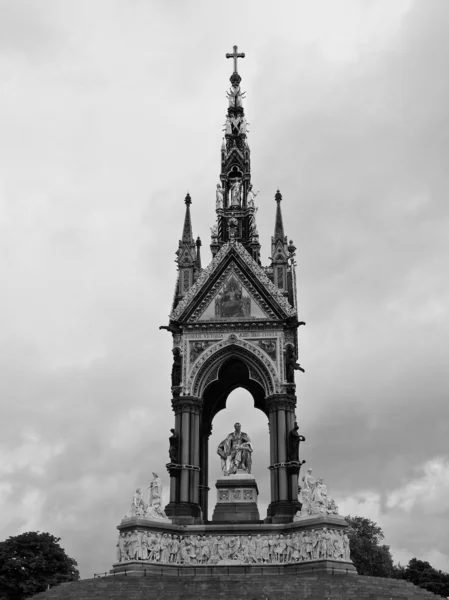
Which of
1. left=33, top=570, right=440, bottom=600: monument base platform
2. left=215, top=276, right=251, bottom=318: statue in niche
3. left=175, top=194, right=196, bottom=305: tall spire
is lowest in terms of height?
left=33, top=570, right=440, bottom=600: monument base platform

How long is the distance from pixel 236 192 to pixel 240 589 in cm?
1764

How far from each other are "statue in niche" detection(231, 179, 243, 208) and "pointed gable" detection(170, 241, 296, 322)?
11.6ft

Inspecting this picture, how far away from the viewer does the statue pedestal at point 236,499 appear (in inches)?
1115

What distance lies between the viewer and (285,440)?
94.7 ft

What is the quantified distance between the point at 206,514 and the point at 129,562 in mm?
7229

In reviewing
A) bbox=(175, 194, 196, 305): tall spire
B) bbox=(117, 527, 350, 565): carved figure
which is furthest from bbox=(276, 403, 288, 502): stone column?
bbox=(175, 194, 196, 305): tall spire

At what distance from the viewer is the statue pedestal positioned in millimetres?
28312

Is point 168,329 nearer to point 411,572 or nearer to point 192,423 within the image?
point 192,423

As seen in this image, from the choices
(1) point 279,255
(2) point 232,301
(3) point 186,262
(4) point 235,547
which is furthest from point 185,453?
(1) point 279,255

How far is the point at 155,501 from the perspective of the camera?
1077 inches

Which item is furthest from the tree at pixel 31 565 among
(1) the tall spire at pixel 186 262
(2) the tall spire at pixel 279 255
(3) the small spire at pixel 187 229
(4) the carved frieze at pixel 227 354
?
(2) the tall spire at pixel 279 255

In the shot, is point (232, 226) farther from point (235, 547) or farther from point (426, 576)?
point (426, 576)

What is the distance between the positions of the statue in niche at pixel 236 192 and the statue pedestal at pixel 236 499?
460 inches

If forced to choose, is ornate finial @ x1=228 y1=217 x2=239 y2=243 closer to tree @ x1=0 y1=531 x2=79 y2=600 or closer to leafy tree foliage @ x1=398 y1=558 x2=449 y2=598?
tree @ x1=0 y1=531 x2=79 y2=600
